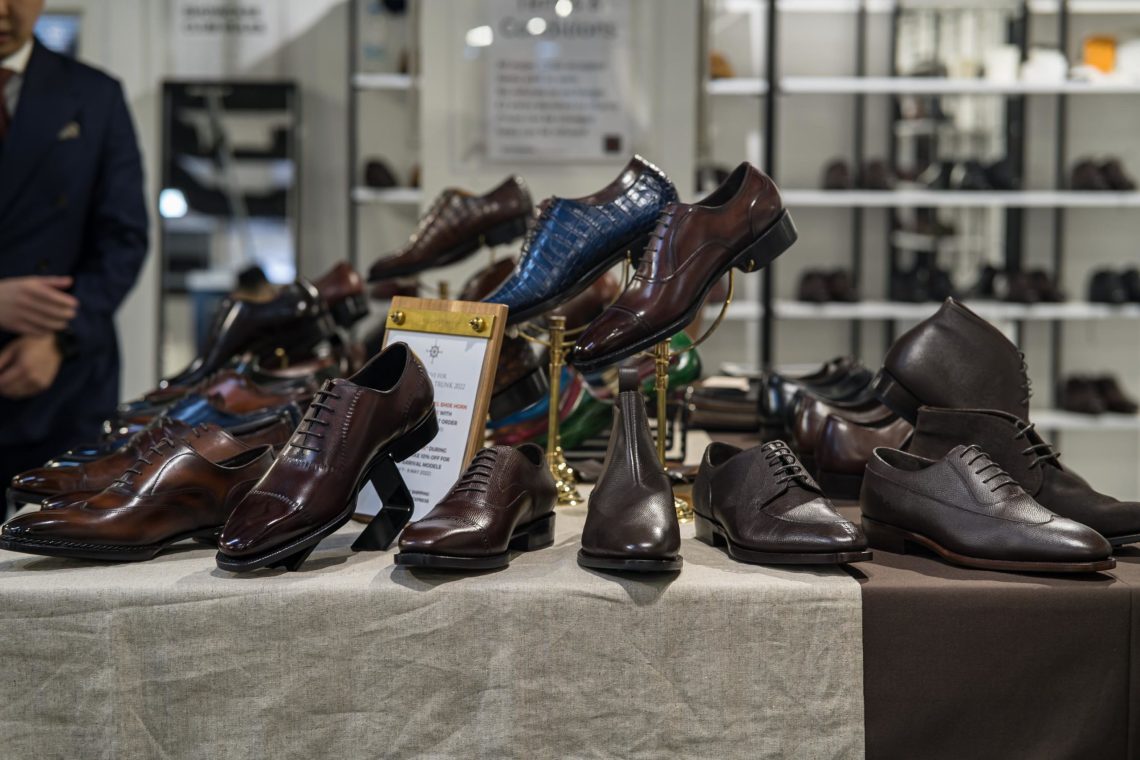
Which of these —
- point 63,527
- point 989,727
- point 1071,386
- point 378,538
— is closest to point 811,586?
point 989,727

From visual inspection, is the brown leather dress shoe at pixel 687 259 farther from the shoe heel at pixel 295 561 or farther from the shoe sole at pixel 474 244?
the shoe sole at pixel 474 244

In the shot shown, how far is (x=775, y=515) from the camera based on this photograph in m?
1.11

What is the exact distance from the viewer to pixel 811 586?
41.4 inches

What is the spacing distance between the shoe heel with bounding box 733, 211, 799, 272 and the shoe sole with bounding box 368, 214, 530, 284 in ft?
1.80

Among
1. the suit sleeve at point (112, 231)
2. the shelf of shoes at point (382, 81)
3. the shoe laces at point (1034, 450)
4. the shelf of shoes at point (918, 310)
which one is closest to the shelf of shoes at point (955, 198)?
the shelf of shoes at point (918, 310)

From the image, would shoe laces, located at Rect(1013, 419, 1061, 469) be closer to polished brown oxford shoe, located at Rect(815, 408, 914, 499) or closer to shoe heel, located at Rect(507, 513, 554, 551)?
polished brown oxford shoe, located at Rect(815, 408, 914, 499)

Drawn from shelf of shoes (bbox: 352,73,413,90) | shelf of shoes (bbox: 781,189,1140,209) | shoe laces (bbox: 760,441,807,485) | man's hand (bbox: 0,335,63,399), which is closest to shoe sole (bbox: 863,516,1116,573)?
shoe laces (bbox: 760,441,807,485)

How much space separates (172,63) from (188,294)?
1.06m

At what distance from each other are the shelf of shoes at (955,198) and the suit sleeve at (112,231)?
2806mm

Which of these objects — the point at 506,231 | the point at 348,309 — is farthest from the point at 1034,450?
the point at 348,309

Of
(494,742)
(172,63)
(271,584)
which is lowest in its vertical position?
(494,742)

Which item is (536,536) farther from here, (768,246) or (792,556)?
(768,246)

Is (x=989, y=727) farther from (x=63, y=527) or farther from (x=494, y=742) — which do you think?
(x=63, y=527)

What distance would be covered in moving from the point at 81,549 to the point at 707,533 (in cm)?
67
